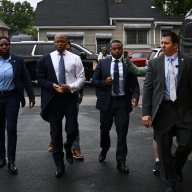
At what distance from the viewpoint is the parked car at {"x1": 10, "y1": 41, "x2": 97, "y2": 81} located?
20.9 metres

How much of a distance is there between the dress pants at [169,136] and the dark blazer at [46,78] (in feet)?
5.24

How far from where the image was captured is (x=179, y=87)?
18.9ft

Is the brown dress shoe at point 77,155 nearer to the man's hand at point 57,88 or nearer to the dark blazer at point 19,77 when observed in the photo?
the dark blazer at point 19,77

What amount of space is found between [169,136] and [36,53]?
51.5 feet

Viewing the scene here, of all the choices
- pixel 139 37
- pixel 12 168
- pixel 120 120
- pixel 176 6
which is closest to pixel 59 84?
pixel 120 120

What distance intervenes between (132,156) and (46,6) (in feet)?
127

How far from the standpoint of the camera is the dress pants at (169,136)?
227 inches

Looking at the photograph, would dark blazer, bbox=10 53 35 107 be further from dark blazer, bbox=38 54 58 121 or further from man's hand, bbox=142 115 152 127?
man's hand, bbox=142 115 152 127

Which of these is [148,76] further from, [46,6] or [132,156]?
[46,6]

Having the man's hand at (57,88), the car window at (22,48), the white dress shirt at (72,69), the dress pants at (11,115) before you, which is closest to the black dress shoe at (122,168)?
the white dress shirt at (72,69)

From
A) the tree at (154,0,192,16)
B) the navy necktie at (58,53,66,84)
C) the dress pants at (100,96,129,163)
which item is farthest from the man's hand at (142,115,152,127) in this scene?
the tree at (154,0,192,16)

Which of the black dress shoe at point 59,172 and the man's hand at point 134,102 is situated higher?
the man's hand at point 134,102

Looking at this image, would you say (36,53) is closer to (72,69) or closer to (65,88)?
(72,69)

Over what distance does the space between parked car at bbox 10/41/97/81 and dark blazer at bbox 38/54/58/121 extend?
13.9m
